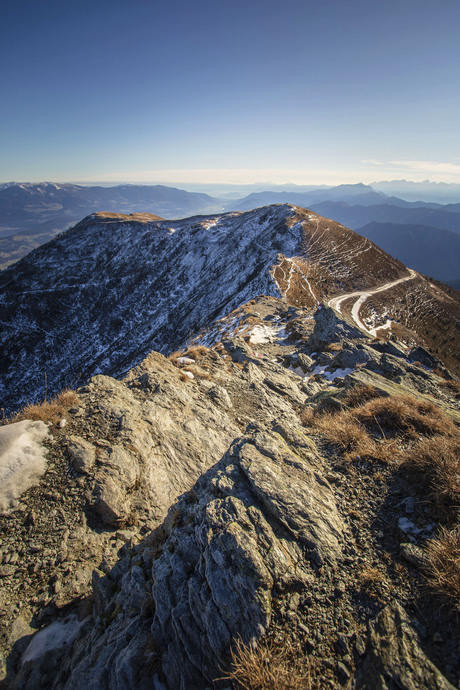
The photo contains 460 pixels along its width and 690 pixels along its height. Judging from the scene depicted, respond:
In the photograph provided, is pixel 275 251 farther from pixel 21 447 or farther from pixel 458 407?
pixel 21 447

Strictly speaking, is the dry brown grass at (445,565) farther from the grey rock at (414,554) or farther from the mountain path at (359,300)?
the mountain path at (359,300)

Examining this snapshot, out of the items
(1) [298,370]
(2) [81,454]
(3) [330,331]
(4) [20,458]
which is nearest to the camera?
(4) [20,458]

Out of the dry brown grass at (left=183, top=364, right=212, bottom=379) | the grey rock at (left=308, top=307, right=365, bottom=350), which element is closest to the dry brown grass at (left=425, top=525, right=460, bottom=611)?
the dry brown grass at (left=183, top=364, right=212, bottom=379)

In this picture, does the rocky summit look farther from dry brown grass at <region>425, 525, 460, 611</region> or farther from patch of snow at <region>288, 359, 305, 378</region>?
patch of snow at <region>288, 359, 305, 378</region>

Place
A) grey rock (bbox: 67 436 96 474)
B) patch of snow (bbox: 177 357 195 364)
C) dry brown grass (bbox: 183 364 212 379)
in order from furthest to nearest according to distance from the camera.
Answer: patch of snow (bbox: 177 357 195 364)
dry brown grass (bbox: 183 364 212 379)
grey rock (bbox: 67 436 96 474)

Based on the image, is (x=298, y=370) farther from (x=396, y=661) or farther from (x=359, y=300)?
(x=359, y=300)

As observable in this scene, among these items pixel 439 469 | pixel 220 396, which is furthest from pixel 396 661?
pixel 220 396

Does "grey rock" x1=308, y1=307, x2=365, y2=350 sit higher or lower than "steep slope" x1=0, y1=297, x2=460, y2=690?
lower
